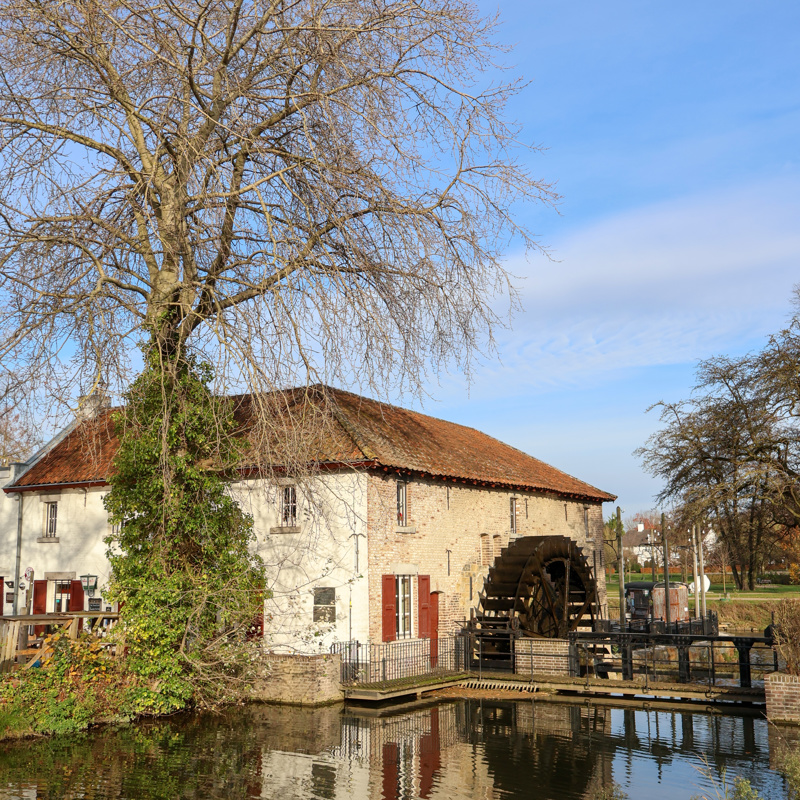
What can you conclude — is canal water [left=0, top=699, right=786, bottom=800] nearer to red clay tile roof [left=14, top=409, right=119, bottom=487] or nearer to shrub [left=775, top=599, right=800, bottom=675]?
shrub [left=775, top=599, right=800, bottom=675]

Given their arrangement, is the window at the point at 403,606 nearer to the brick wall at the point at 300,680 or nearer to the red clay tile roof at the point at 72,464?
the brick wall at the point at 300,680

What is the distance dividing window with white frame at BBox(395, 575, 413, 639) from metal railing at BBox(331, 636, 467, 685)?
286 millimetres

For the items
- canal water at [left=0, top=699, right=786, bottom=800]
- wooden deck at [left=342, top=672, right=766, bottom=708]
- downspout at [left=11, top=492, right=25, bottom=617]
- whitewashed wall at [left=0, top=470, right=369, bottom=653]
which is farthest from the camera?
downspout at [left=11, top=492, right=25, bottom=617]

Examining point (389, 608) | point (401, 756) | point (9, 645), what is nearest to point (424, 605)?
point (389, 608)

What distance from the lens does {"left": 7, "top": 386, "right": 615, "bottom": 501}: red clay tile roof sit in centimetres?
1975

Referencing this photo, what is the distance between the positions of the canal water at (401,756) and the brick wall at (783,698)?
328 mm

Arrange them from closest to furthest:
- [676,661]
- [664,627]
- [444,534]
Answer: [676,661] → [444,534] → [664,627]

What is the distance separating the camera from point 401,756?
12992 millimetres

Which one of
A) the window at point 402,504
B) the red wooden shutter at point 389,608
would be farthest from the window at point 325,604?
the window at point 402,504

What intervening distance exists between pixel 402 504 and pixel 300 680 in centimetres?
507

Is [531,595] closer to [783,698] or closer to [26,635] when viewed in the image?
[783,698]

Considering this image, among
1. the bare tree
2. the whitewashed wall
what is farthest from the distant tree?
the whitewashed wall

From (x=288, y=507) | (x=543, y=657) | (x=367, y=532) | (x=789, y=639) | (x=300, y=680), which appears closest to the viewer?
(x=789, y=639)

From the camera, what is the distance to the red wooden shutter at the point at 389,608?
63.7 ft
